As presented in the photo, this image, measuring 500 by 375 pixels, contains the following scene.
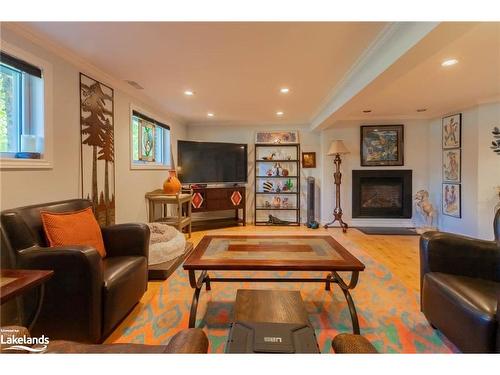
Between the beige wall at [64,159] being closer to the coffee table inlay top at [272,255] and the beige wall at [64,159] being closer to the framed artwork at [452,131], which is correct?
the coffee table inlay top at [272,255]

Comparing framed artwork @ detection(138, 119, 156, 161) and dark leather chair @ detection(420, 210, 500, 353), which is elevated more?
framed artwork @ detection(138, 119, 156, 161)

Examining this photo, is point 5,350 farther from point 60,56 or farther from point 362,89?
point 362,89

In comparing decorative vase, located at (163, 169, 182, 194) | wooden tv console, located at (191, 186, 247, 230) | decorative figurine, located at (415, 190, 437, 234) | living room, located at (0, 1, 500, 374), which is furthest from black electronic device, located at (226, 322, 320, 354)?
decorative figurine, located at (415, 190, 437, 234)

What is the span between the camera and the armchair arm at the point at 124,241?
201 centimetres

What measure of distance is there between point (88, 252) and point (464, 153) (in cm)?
515

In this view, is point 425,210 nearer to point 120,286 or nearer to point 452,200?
point 452,200

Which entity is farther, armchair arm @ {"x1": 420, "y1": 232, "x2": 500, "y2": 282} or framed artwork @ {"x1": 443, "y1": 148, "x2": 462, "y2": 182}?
framed artwork @ {"x1": 443, "y1": 148, "x2": 462, "y2": 182}

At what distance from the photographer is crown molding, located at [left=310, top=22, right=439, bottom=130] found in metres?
1.62

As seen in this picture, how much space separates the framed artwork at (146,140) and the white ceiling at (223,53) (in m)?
0.51

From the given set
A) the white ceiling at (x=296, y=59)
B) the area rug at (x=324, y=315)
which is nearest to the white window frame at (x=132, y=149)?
the white ceiling at (x=296, y=59)

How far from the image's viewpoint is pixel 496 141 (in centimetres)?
362

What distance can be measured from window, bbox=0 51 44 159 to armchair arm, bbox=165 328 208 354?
1995mm

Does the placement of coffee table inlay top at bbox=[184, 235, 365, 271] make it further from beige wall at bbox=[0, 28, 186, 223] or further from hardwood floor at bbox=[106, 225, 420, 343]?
beige wall at bbox=[0, 28, 186, 223]
